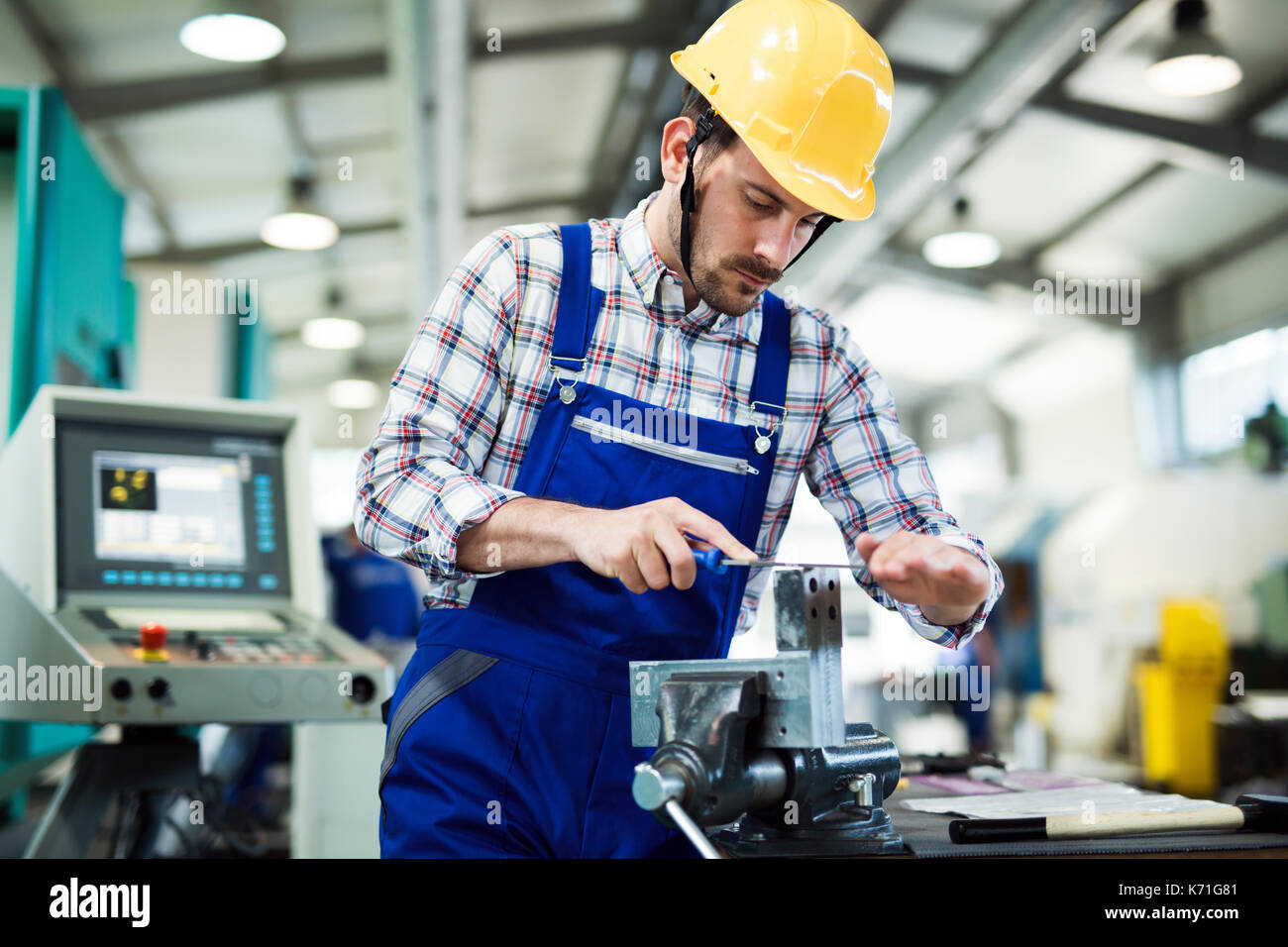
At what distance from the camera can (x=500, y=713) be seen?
1.15 metres

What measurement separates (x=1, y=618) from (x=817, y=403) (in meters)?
1.44

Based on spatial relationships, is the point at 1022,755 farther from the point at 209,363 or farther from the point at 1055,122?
the point at 209,363

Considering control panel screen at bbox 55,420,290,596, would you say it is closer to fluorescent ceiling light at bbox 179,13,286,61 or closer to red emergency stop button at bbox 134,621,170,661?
red emergency stop button at bbox 134,621,170,661

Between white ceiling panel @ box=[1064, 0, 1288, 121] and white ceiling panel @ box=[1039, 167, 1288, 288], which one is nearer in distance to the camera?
white ceiling panel @ box=[1064, 0, 1288, 121]

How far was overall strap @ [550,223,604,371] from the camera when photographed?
1281 millimetres

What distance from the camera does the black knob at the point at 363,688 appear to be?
1982mm

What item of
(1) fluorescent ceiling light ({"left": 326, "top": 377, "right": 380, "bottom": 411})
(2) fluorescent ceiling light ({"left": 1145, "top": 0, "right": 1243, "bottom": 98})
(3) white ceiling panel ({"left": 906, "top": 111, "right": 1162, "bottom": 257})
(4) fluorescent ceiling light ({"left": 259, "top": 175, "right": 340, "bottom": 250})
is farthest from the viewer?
(1) fluorescent ceiling light ({"left": 326, "top": 377, "right": 380, "bottom": 411})

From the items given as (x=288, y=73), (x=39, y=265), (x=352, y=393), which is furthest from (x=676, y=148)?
(x=352, y=393)

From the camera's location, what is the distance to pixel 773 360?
54.8 inches

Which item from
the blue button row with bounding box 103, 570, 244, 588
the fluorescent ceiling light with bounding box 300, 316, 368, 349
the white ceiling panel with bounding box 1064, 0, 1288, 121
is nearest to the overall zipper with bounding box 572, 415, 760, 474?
the blue button row with bounding box 103, 570, 244, 588

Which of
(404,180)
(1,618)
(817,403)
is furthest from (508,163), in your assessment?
(817,403)

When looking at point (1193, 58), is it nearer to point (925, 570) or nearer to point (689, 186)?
point (689, 186)

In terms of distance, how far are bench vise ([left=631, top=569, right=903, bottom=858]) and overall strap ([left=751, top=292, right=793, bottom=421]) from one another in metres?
0.38

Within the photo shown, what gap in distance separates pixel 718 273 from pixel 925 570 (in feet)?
1.58
